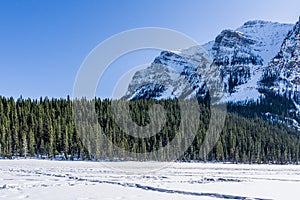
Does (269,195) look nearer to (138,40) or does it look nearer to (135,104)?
(138,40)

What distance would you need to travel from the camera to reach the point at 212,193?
2106 centimetres

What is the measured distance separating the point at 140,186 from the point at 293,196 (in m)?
9.25

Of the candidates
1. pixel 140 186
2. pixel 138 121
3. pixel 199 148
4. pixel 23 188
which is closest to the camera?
pixel 23 188

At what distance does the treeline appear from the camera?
85.6 meters

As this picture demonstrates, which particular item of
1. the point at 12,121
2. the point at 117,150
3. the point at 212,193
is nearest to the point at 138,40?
the point at 212,193

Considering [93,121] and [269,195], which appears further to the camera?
[93,121]

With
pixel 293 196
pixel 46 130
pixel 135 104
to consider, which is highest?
pixel 135 104

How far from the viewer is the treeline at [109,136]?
281 feet

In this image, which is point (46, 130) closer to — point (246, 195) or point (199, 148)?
point (199, 148)

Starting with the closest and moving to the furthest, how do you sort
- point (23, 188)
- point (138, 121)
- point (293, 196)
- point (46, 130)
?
point (293, 196), point (23, 188), point (46, 130), point (138, 121)

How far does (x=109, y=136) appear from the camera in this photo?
9762cm

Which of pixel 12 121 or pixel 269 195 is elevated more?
pixel 12 121

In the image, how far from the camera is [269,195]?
2075 cm

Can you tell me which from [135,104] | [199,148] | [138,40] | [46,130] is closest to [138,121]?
[135,104]
